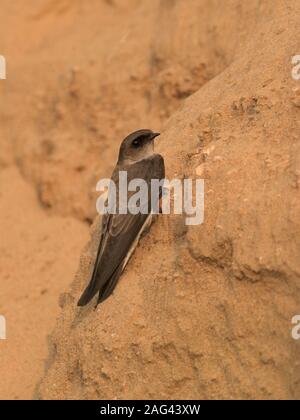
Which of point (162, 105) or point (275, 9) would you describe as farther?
point (162, 105)

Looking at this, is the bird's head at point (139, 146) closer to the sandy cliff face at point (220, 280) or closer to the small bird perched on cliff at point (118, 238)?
the small bird perched on cliff at point (118, 238)

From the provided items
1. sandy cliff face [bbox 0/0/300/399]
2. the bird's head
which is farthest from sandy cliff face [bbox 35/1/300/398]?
the bird's head

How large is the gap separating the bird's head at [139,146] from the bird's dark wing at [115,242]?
9.1 inches

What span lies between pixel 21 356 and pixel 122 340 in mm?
1432

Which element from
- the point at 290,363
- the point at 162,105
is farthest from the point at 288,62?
the point at 162,105

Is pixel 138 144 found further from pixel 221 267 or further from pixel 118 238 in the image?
pixel 221 267

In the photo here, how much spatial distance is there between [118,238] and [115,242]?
29mm

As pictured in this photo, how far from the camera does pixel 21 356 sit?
538 centimetres

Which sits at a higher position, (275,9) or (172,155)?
(275,9)

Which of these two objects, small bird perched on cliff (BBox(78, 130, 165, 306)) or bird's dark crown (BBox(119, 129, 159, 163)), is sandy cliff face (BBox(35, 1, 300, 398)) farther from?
bird's dark crown (BBox(119, 129, 159, 163))

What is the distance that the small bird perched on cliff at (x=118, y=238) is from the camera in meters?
4.42

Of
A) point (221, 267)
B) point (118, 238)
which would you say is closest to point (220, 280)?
point (221, 267)
